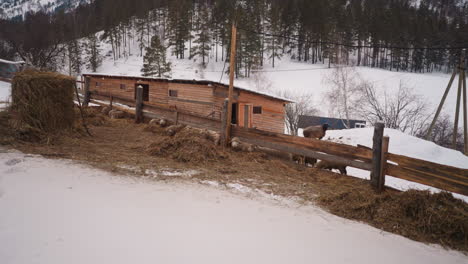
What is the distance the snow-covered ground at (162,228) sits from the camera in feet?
8.05

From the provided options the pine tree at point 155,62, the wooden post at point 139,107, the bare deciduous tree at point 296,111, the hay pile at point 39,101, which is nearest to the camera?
the hay pile at point 39,101

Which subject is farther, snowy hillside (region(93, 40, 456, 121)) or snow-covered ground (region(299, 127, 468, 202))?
snowy hillside (region(93, 40, 456, 121))

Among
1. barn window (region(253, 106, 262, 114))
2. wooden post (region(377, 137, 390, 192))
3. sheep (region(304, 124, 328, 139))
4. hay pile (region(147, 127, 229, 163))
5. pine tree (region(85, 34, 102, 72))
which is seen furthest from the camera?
pine tree (region(85, 34, 102, 72))

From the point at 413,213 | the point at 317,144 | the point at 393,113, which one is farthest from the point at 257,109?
the point at 393,113

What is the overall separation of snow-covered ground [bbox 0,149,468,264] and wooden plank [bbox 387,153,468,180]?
5.39 ft

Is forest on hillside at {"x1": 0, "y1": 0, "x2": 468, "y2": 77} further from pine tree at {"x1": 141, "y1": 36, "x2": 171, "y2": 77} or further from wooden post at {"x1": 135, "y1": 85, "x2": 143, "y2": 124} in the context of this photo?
wooden post at {"x1": 135, "y1": 85, "x2": 143, "y2": 124}

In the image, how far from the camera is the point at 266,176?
5.65m

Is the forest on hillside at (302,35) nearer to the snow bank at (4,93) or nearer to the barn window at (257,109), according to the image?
the barn window at (257,109)

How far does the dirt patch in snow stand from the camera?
3711mm

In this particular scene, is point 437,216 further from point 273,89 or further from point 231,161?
point 273,89

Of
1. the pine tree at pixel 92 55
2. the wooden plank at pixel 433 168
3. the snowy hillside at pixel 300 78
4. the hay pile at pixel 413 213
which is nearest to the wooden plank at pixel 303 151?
the wooden plank at pixel 433 168

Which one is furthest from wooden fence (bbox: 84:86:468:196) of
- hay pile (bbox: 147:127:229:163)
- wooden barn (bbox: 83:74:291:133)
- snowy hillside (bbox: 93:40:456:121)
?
snowy hillside (bbox: 93:40:456:121)

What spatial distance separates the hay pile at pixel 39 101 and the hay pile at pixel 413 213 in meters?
6.93

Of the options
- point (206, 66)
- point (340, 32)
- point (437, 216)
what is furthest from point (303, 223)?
point (340, 32)
